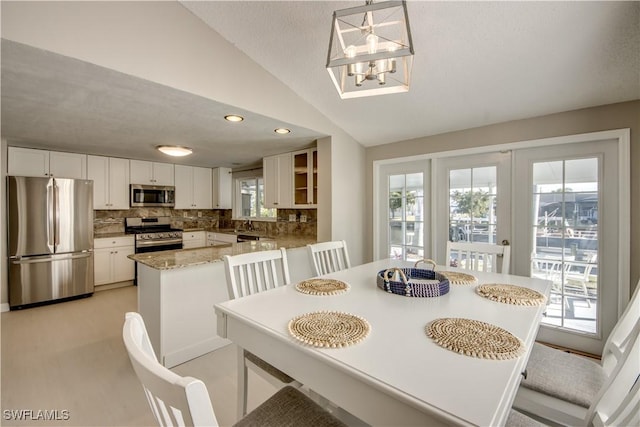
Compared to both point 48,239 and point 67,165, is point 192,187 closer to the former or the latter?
point 67,165

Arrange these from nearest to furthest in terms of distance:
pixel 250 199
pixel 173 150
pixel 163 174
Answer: pixel 173 150, pixel 163 174, pixel 250 199

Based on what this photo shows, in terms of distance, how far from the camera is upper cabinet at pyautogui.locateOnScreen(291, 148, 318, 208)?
3584 millimetres

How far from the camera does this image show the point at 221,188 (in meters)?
5.46

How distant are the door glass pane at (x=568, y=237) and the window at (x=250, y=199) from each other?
12.2 ft

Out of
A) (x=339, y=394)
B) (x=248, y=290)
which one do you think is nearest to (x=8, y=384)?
(x=248, y=290)

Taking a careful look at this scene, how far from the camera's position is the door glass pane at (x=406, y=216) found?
3.34 metres

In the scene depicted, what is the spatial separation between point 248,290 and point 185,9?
76.1 inches

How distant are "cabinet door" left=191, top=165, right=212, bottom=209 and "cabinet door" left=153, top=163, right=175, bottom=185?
1.34 ft

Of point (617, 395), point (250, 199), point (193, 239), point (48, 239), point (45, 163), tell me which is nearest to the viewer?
point (617, 395)

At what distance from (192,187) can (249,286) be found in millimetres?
4226

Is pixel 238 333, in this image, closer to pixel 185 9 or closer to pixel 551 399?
pixel 551 399

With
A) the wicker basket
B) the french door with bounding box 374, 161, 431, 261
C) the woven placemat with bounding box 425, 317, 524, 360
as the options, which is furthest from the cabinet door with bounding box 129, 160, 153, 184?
the woven placemat with bounding box 425, 317, 524, 360

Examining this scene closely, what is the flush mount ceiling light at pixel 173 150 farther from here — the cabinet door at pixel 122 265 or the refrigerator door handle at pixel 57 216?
the cabinet door at pixel 122 265

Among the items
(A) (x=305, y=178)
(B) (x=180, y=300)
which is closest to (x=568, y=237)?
(A) (x=305, y=178)
